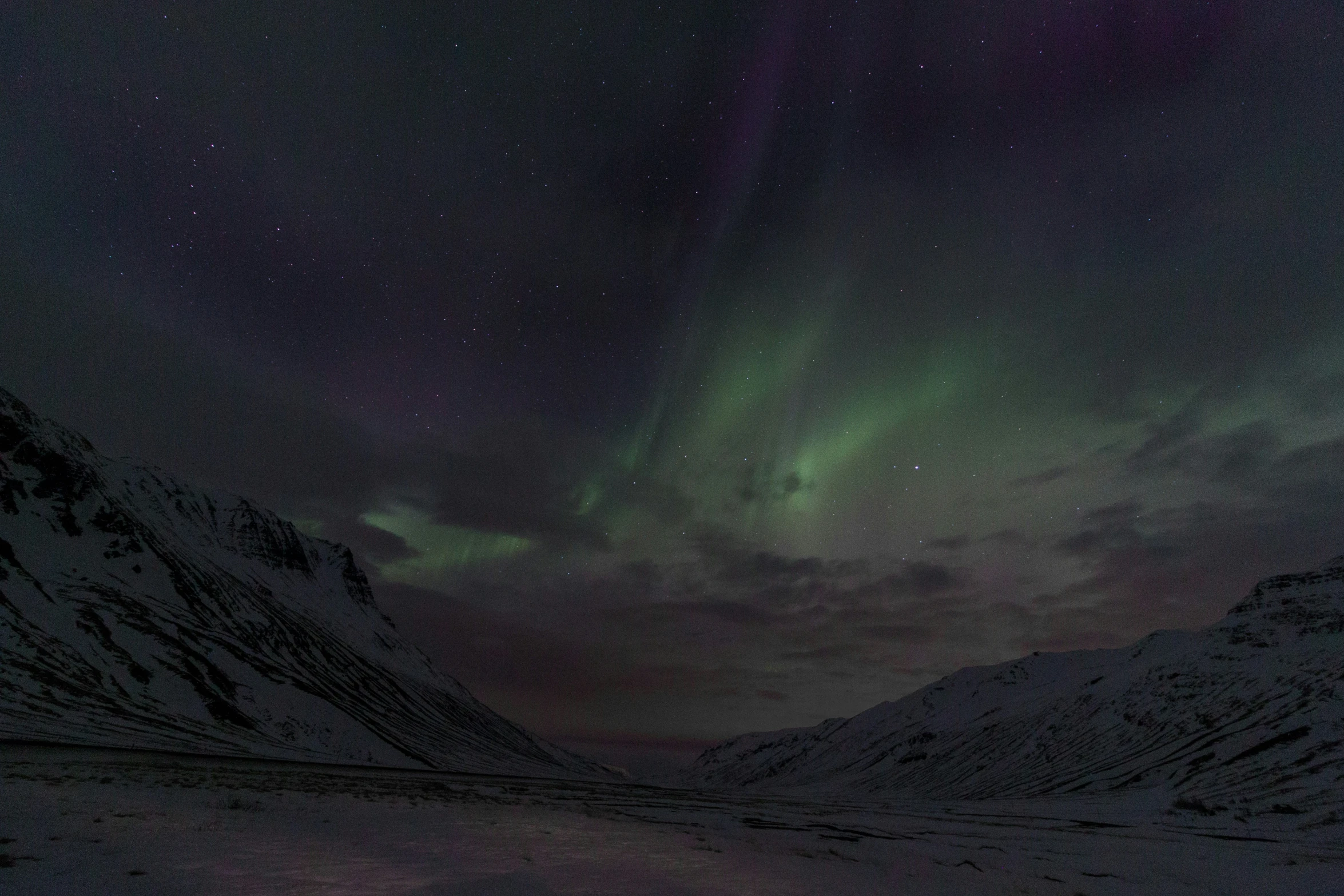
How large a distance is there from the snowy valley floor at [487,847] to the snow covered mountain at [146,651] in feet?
180

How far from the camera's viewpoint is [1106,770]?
446 ft

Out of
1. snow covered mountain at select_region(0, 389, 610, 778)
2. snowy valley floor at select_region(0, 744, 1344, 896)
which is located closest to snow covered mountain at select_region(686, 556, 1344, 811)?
snowy valley floor at select_region(0, 744, 1344, 896)

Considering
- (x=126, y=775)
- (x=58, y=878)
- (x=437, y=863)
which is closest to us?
(x=58, y=878)

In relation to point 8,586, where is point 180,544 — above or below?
above

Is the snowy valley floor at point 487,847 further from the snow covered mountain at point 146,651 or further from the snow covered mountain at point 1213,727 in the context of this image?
the snow covered mountain at point 1213,727

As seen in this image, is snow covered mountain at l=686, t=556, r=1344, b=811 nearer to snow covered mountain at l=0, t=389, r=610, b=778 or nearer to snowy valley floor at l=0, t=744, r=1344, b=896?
snowy valley floor at l=0, t=744, r=1344, b=896

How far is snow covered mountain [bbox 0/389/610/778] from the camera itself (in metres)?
93.2

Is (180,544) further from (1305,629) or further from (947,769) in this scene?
(1305,629)

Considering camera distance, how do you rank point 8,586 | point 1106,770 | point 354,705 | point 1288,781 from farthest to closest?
point 354,705 < point 1106,770 < point 8,586 < point 1288,781

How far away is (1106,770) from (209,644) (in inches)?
8044

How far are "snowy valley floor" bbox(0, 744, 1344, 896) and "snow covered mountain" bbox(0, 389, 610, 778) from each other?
180ft

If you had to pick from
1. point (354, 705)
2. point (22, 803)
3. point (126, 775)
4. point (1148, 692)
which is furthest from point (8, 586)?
point (1148, 692)

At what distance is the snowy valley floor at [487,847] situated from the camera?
501 inches

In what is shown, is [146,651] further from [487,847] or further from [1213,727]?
[1213,727]
